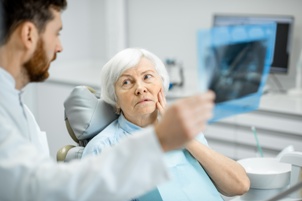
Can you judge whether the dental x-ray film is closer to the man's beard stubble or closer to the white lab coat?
the man's beard stubble

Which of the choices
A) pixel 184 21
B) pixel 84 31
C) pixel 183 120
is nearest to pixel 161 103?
pixel 183 120

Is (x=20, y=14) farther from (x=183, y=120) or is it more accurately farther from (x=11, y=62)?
(x=183, y=120)

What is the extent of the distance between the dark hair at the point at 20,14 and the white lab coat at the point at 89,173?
0.90ft

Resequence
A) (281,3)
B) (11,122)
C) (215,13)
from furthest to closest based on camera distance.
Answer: (215,13) < (281,3) < (11,122)

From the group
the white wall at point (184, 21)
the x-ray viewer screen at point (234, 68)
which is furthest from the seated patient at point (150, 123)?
the white wall at point (184, 21)

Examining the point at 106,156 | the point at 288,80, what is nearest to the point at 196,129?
the point at 106,156

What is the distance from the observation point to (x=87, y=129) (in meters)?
1.99

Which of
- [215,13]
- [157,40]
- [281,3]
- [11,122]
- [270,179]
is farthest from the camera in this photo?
[157,40]

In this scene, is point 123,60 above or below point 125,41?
above

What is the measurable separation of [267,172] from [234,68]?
180cm

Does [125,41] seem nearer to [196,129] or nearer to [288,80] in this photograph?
[288,80]

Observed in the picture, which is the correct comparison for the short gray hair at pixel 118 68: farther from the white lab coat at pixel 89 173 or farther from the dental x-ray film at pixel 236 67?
the dental x-ray film at pixel 236 67

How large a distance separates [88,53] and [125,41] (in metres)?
0.53

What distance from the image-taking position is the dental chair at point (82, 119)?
1.99 meters
